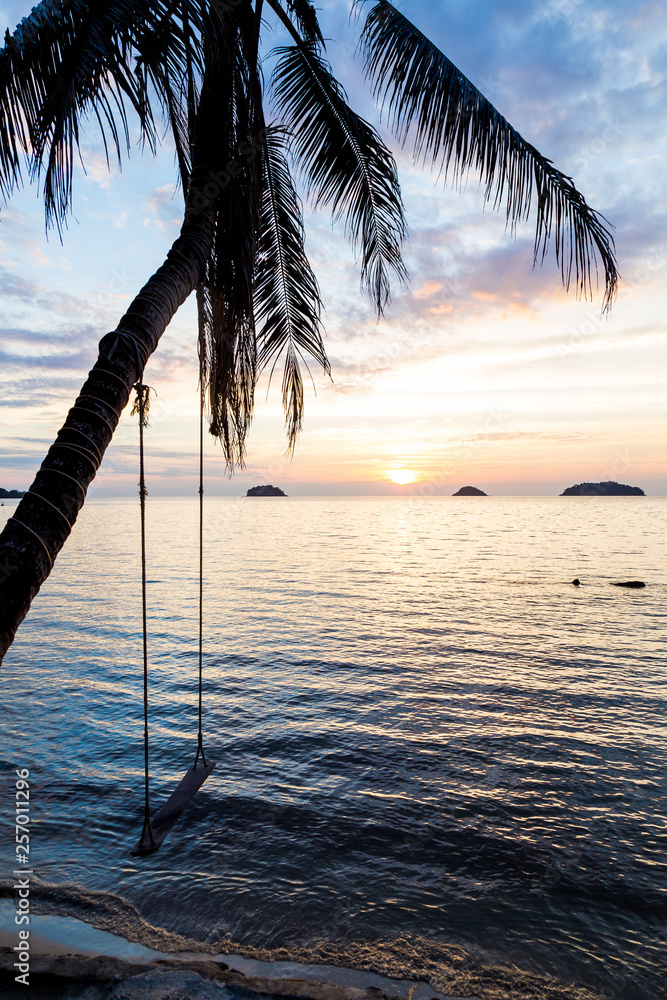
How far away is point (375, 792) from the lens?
266 inches

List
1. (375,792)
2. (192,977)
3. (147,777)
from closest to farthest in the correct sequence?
(192,977) → (147,777) → (375,792)

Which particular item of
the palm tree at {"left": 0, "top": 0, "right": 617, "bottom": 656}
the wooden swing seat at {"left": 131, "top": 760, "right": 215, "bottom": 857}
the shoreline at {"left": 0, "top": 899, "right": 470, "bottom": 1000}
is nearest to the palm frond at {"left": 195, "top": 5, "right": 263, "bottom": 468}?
the palm tree at {"left": 0, "top": 0, "right": 617, "bottom": 656}

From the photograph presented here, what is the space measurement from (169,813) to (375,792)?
2.53m

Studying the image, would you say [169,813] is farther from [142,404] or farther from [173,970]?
[142,404]

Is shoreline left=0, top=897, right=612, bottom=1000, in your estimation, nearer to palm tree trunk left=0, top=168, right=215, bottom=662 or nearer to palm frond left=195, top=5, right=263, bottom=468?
palm tree trunk left=0, top=168, right=215, bottom=662

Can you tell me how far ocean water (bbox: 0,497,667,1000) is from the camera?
4332 millimetres

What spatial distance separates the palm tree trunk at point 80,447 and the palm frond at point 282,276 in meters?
2.47

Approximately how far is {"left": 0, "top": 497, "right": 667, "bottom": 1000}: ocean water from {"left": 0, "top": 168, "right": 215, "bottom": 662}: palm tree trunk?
3.25 meters

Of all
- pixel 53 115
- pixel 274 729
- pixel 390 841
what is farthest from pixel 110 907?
pixel 53 115

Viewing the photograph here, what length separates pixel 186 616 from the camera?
18297 mm

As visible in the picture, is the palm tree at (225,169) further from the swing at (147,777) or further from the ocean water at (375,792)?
the ocean water at (375,792)

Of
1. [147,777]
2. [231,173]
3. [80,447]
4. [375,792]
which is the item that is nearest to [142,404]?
[80,447]

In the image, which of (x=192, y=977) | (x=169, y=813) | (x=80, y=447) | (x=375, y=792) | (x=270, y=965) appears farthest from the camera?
(x=375, y=792)

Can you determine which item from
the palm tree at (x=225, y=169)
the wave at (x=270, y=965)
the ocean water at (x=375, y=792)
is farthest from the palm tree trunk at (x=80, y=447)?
the ocean water at (x=375, y=792)
